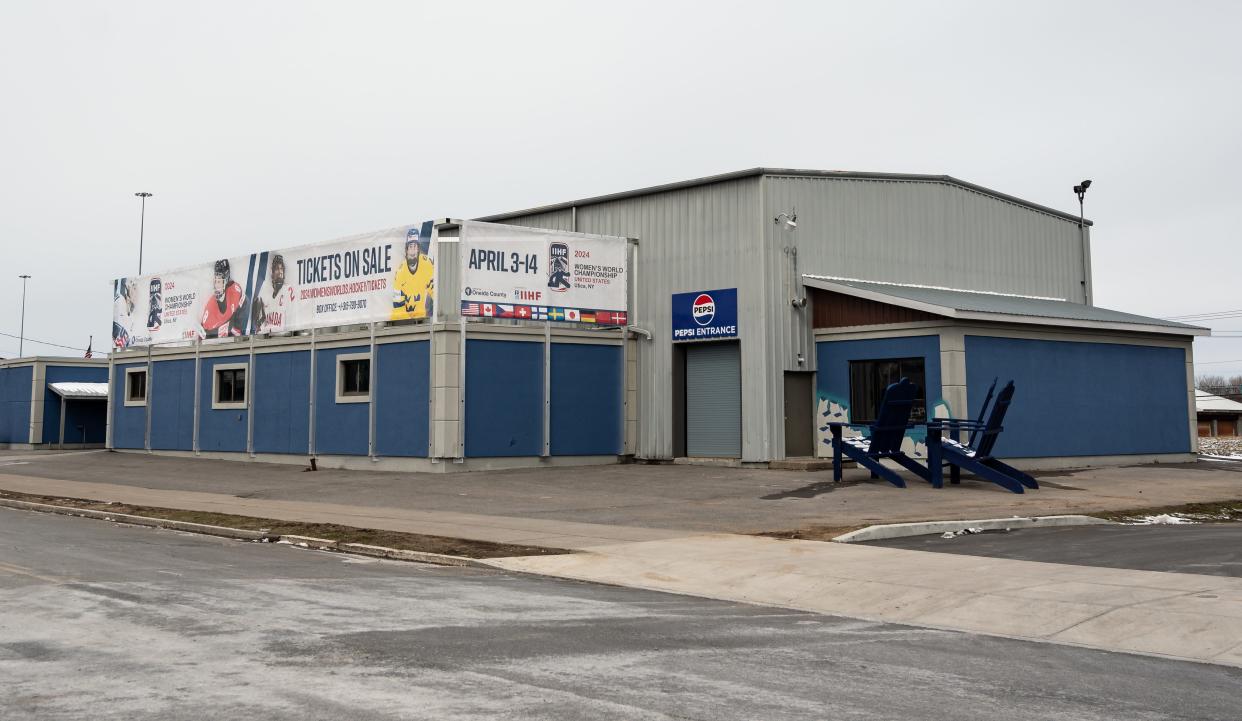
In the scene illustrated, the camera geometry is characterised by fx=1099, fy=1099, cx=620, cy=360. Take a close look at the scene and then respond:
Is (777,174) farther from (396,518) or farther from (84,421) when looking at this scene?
(84,421)

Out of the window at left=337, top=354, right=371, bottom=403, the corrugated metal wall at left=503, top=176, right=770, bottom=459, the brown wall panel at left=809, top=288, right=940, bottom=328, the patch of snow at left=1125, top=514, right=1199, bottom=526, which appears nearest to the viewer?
A: the patch of snow at left=1125, top=514, right=1199, bottom=526

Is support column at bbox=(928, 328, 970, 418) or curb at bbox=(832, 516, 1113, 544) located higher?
support column at bbox=(928, 328, 970, 418)

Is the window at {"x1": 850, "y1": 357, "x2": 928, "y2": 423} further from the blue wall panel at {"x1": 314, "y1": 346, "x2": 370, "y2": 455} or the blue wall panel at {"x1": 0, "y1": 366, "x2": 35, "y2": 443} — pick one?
the blue wall panel at {"x1": 0, "y1": 366, "x2": 35, "y2": 443}

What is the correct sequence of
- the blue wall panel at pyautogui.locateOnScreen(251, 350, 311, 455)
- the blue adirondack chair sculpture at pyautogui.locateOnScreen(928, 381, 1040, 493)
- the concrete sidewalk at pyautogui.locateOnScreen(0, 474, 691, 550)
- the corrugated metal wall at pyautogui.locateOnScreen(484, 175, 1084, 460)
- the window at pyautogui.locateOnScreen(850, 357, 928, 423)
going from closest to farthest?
the concrete sidewalk at pyautogui.locateOnScreen(0, 474, 691, 550), the blue adirondack chair sculpture at pyautogui.locateOnScreen(928, 381, 1040, 493), the window at pyautogui.locateOnScreen(850, 357, 928, 423), the corrugated metal wall at pyautogui.locateOnScreen(484, 175, 1084, 460), the blue wall panel at pyautogui.locateOnScreen(251, 350, 311, 455)

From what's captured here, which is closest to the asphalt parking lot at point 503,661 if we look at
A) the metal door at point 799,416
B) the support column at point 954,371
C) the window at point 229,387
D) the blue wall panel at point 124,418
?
the support column at point 954,371

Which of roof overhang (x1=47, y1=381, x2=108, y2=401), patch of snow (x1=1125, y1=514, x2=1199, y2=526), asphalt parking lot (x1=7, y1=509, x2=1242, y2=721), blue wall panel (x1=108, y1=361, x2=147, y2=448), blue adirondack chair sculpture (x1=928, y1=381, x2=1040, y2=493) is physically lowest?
asphalt parking lot (x1=7, y1=509, x2=1242, y2=721)

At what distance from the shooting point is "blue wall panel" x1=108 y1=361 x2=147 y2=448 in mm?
42281

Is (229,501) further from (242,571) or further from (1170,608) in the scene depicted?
(1170,608)

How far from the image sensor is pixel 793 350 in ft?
101

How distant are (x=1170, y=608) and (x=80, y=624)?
9.59 meters

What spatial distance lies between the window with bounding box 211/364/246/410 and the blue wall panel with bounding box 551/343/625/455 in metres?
11.9

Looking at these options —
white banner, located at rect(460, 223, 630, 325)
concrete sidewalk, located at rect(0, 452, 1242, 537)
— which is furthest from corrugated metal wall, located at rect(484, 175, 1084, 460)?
concrete sidewalk, located at rect(0, 452, 1242, 537)

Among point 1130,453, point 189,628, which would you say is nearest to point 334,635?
point 189,628

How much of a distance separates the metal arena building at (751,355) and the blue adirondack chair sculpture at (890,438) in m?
3.87
